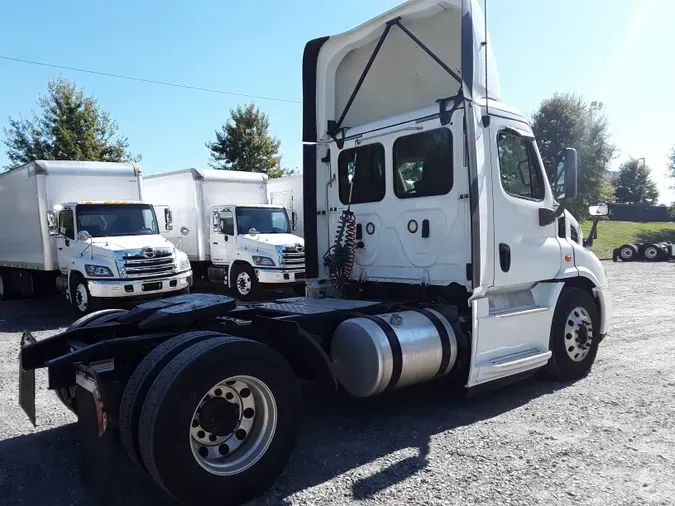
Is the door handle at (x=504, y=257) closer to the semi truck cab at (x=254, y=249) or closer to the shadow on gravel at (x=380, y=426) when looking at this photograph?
the shadow on gravel at (x=380, y=426)

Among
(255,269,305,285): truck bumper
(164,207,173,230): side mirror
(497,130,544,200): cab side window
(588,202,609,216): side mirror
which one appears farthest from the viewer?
(164,207,173,230): side mirror

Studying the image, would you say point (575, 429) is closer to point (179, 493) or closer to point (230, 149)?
point (179, 493)

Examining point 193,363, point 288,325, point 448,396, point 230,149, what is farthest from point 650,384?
point 230,149

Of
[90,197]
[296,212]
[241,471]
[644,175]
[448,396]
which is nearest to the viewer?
[241,471]

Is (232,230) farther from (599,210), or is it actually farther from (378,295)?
(599,210)

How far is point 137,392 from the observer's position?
10.7 feet

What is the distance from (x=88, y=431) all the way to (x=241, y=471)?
3.18 feet

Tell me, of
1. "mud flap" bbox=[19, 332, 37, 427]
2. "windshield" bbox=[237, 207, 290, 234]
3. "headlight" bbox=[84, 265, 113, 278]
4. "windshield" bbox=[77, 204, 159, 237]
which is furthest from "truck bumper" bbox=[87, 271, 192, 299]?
"mud flap" bbox=[19, 332, 37, 427]

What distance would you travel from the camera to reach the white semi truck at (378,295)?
3.40 m

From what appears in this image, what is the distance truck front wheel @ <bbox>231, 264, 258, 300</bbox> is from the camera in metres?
13.1

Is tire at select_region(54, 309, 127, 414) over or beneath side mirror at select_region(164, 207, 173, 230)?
beneath

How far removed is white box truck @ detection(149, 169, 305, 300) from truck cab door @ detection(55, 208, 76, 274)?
2.98 metres

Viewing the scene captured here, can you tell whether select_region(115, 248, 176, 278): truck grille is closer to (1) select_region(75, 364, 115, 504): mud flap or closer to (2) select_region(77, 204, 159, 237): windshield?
(2) select_region(77, 204, 159, 237): windshield

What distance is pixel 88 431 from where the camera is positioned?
10.8 ft
